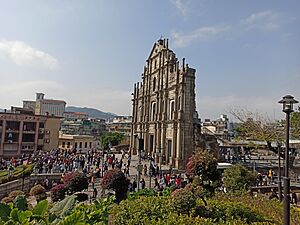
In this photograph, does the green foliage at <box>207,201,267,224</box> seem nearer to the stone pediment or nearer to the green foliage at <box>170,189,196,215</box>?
the green foliage at <box>170,189,196,215</box>

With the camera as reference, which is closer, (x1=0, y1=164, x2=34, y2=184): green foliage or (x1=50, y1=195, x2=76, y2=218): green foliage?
(x1=50, y1=195, x2=76, y2=218): green foliage

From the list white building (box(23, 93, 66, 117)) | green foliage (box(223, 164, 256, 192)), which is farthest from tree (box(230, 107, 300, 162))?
white building (box(23, 93, 66, 117))

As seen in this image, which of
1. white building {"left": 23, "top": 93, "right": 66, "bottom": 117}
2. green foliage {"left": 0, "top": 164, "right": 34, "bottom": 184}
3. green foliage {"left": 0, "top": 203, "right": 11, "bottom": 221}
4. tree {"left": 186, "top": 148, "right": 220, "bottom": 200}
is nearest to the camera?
green foliage {"left": 0, "top": 203, "right": 11, "bottom": 221}

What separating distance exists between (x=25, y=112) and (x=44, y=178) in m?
37.5

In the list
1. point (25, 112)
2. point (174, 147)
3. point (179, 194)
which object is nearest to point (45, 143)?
point (25, 112)

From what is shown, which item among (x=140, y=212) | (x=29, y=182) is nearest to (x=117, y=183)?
(x=140, y=212)

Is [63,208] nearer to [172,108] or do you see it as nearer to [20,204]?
[20,204]

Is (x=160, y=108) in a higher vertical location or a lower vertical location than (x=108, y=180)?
higher

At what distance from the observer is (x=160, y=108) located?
42781mm

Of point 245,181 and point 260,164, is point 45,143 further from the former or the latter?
point 245,181

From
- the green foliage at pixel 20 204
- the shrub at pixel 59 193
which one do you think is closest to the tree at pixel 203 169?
the shrub at pixel 59 193

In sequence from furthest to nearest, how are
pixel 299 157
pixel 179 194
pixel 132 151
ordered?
pixel 132 151 < pixel 299 157 < pixel 179 194

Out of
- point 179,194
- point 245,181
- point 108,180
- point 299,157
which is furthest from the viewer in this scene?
point 299,157

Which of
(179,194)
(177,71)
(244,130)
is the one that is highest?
(177,71)
